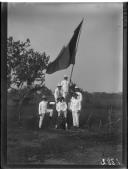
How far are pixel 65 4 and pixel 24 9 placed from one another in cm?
25

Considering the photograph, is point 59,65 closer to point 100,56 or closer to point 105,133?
point 100,56

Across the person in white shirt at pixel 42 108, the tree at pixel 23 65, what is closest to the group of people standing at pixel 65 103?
the person in white shirt at pixel 42 108

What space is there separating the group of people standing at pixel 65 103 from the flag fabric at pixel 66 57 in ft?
0.25

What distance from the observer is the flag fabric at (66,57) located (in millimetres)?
2514

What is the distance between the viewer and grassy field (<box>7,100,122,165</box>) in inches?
99.2

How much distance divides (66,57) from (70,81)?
0.15 metres

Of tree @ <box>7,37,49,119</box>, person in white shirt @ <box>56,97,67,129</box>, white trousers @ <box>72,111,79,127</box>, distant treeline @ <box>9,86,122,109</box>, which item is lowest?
white trousers @ <box>72,111,79,127</box>

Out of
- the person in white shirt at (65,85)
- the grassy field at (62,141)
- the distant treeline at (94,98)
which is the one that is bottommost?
the grassy field at (62,141)

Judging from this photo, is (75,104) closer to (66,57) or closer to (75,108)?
(75,108)

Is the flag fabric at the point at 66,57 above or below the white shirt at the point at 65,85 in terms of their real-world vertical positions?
above

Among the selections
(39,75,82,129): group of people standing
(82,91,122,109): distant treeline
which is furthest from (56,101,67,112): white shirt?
(82,91,122,109): distant treeline

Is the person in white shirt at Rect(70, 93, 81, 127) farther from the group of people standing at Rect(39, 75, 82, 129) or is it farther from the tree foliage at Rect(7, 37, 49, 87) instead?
the tree foliage at Rect(7, 37, 49, 87)

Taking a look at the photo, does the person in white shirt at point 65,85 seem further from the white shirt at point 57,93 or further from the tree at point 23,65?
the tree at point 23,65

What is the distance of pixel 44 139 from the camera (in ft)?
8.29
